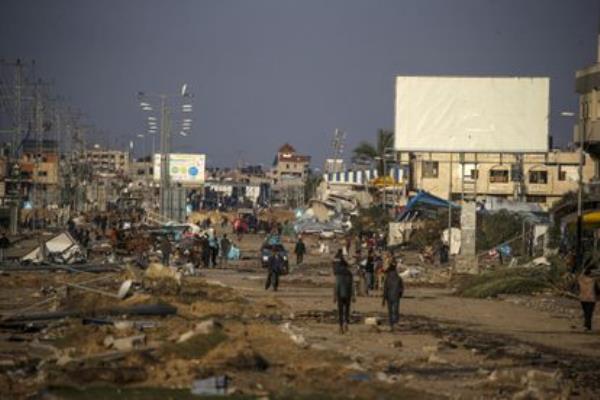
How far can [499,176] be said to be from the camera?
9425cm

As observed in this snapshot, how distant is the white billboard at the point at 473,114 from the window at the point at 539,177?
32.5 m

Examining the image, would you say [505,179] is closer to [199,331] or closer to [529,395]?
[199,331]

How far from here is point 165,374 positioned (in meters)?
17.3

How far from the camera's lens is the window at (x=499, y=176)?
93.3 meters

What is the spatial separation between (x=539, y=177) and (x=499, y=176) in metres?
2.75

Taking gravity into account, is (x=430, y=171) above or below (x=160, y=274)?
above

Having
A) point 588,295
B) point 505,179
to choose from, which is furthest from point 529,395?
point 505,179

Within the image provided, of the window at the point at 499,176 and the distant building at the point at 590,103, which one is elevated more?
the distant building at the point at 590,103

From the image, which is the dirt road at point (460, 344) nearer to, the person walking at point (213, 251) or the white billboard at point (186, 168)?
the person walking at point (213, 251)

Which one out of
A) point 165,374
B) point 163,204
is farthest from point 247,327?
point 163,204

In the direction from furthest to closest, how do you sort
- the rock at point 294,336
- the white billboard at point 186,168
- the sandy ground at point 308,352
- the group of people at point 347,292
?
the white billboard at point 186,168 → the group of people at point 347,292 → the rock at point 294,336 → the sandy ground at point 308,352

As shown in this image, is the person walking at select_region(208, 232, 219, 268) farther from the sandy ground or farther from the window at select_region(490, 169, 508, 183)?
the window at select_region(490, 169, 508, 183)

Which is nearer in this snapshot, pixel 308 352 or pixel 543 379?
pixel 543 379

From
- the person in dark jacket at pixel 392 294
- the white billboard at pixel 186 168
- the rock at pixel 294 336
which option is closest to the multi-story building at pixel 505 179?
the white billboard at pixel 186 168
